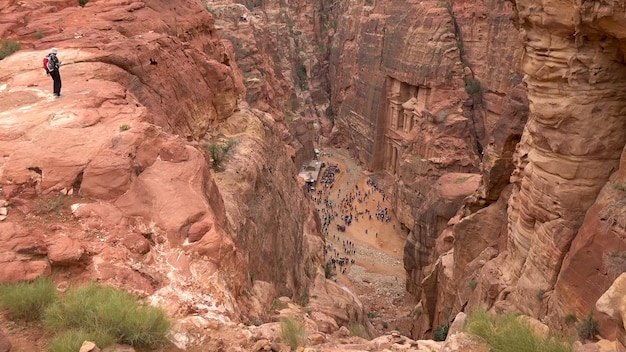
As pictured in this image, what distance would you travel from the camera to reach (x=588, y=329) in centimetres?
812

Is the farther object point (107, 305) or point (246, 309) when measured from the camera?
point (246, 309)

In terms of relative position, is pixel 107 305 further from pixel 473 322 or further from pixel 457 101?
pixel 457 101

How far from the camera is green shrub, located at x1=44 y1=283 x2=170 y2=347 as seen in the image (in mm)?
5148

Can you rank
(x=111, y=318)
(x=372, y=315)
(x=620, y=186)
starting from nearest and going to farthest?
(x=111, y=318) → (x=620, y=186) → (x=372, y=315)

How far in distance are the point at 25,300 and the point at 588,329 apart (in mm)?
8639

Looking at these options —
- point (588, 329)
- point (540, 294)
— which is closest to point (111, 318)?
point (588, 329)

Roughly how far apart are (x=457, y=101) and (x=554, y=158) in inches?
1016

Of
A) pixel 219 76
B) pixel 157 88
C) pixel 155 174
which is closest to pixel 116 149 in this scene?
pixel 155 174

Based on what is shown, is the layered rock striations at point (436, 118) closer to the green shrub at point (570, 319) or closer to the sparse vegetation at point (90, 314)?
the green shrub at point (570, 319)

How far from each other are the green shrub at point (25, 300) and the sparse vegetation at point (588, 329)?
27.4 feet

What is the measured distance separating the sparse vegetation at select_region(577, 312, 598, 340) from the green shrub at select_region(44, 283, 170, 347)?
277 inches

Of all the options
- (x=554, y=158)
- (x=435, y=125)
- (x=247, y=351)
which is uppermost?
(x=554, y=158)

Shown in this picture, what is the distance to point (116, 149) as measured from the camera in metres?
8.15

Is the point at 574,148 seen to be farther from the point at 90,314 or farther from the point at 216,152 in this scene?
the point at 90,314
